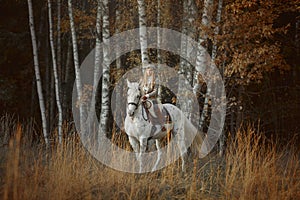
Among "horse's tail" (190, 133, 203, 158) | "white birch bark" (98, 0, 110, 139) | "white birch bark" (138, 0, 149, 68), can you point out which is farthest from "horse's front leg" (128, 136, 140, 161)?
"white birch bark" (98, 0, 110, 139)

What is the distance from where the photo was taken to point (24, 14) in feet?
53.5

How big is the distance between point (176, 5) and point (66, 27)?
162 inches

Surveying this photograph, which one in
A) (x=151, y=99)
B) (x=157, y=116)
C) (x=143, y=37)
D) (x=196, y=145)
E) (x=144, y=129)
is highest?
(x=143, y=37)

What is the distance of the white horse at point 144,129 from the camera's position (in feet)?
23.1

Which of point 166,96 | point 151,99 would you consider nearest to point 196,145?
point 151,99

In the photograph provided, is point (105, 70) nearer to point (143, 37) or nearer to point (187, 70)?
point (143, 37)

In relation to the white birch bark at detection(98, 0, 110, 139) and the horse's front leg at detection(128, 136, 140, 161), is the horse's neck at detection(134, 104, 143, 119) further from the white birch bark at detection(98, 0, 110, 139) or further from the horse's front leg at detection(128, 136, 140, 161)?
the white birch bark at detection(98, 0, 110, 139)

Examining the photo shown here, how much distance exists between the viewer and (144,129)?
7.32 metres

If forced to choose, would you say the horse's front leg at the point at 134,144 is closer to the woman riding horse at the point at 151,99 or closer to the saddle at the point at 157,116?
the saddle at the point at 157,116

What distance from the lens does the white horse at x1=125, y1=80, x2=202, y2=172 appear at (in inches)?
277

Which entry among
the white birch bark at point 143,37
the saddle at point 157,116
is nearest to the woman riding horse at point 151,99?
the saddle at point 157,116

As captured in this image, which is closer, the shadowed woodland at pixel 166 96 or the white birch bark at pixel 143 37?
the shadowed woodland at pixel 166 96

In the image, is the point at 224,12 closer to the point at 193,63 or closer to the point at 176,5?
the point at 193,63

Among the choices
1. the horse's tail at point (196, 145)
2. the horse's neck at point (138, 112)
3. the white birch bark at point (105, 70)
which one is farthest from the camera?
the white birch bark at point (105, 70)
